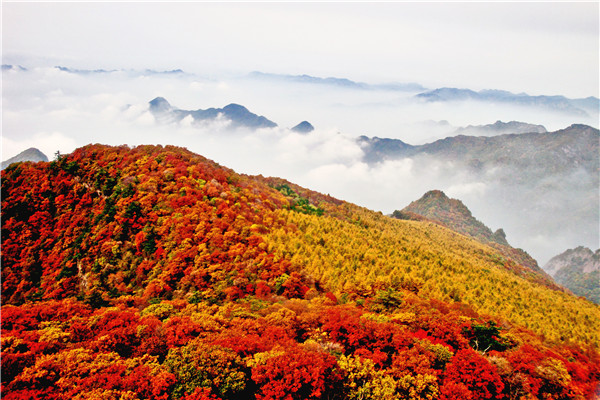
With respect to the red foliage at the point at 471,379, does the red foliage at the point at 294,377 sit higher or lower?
higher

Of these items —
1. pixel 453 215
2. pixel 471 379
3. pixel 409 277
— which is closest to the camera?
pixel 471 379

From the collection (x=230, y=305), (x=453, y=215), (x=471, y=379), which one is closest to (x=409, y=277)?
(x=471, y=379)

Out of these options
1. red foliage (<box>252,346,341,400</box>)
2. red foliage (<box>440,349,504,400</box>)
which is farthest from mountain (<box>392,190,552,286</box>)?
red foliage (<box>252,346,341,400</box>)

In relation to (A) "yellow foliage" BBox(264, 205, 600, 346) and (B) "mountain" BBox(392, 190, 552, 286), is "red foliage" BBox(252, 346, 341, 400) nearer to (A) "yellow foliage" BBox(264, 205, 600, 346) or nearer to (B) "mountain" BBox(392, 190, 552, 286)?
(A) "yellow foliage" BBox(264, 205, 600, 346)

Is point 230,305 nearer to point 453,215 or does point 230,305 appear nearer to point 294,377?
point 294,377

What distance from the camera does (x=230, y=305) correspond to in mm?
27312

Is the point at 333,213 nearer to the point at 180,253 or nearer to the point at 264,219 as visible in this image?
the point at 264,219

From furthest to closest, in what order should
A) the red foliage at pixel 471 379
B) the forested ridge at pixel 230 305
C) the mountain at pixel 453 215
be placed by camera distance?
1. the mountain at pixel 453 215
2. the red foliage at pixel 471 379
3. the forested ridge at pixel 230 305

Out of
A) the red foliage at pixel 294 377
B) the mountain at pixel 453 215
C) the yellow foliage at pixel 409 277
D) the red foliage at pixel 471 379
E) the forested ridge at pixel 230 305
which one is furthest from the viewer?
the mountain at pixel 453 215

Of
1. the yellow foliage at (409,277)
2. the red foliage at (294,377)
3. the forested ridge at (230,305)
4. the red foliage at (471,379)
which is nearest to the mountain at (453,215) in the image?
the yellow foliage at (409,277)

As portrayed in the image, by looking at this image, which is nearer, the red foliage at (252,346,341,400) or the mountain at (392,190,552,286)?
the red foliage at (252,346,341,400)

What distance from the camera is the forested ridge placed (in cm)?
1675

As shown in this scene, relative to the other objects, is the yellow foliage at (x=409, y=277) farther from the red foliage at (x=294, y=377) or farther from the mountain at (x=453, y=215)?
the mountain at (x=453, y=215)

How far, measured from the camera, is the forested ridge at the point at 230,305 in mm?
16750
